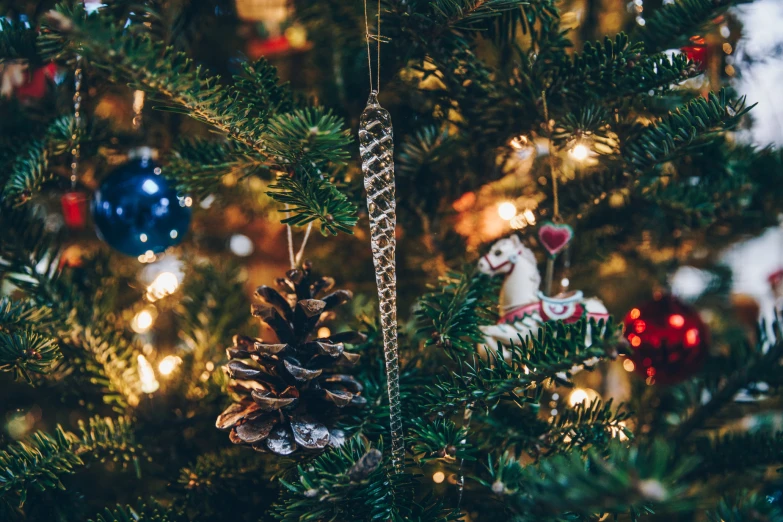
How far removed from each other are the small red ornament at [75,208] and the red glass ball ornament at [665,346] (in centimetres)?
74

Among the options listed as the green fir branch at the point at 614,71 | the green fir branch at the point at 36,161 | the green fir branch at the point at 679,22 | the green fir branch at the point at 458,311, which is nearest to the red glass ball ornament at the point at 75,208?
the green fir branch at the point at 36,161

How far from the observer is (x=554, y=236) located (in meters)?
0.59

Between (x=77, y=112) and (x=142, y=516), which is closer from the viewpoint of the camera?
(x=142, y=516)

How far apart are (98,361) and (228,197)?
1.14 feet

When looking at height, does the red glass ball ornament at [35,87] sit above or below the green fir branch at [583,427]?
above

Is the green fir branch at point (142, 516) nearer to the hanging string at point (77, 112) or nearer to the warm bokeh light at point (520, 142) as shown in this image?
the hanging string at point (77, 112)

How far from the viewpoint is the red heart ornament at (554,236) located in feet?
1.92

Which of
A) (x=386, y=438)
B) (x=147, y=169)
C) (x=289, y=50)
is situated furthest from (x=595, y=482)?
(x=289, y=50)

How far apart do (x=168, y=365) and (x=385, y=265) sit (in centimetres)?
38

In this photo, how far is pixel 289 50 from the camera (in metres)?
0.91

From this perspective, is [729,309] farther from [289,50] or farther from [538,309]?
[289,50]

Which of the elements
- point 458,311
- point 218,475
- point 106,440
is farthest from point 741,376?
point 106,440

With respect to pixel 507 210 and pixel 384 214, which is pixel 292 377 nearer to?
pixel 384 214

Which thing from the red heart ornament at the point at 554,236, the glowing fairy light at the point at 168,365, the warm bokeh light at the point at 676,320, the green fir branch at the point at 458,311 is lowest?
the glowing fairy light at the point at 168,365
